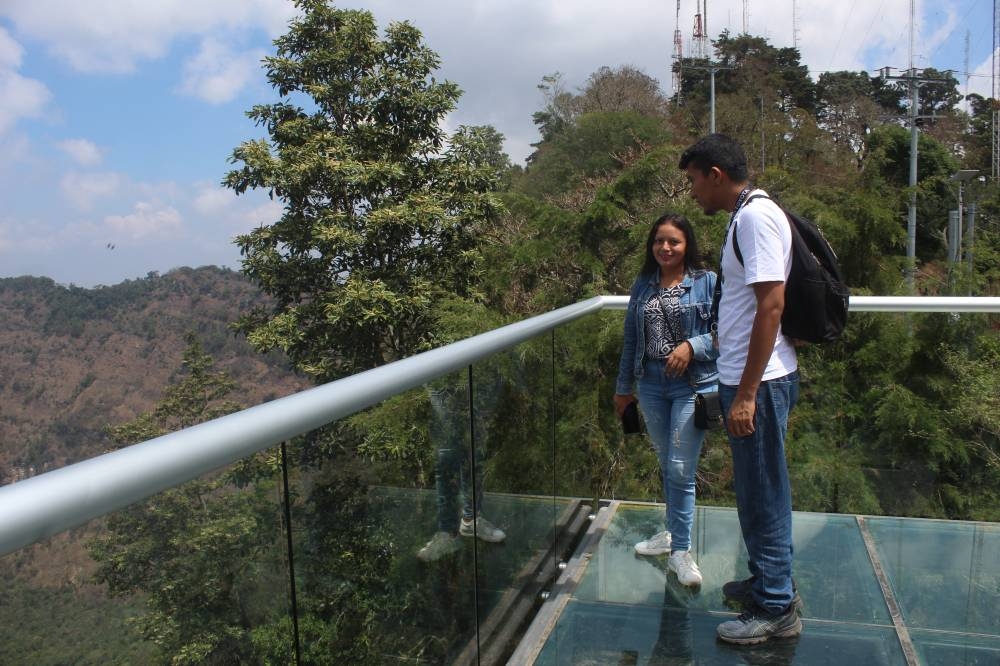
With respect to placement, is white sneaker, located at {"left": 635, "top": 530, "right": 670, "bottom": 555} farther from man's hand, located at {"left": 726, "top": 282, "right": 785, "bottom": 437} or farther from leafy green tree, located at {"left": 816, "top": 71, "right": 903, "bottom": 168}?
leafy green tree, located at {"left": 816, "top": 71, "right": 903, "bottom": 168}

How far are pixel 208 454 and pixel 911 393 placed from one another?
3135 millimetres

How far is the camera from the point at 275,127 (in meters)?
14.2

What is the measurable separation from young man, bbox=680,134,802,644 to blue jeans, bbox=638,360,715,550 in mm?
442

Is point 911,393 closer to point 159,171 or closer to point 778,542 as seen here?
point 778,542

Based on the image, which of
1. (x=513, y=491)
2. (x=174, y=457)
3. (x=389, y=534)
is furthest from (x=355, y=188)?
(x=174, y=457)

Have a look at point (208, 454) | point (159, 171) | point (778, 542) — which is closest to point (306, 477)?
point (208, 454)

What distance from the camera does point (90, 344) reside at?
178ft

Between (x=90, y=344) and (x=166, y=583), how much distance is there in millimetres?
59134

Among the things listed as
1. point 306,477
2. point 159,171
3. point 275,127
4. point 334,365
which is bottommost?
point 334,365

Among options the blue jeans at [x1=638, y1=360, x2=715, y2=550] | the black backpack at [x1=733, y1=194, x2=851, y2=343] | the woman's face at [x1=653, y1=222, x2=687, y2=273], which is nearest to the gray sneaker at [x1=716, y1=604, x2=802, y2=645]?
the blue jeans at [x1=638, y1=360, x2=715, y2=550]

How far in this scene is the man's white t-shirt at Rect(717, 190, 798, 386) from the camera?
2176mm

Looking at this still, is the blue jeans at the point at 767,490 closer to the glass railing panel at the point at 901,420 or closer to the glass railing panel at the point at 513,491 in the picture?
the glass railing panel at the point at 513,491

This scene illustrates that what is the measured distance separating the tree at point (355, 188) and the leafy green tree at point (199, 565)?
1207 centimetres

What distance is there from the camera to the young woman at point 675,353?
115 inches
